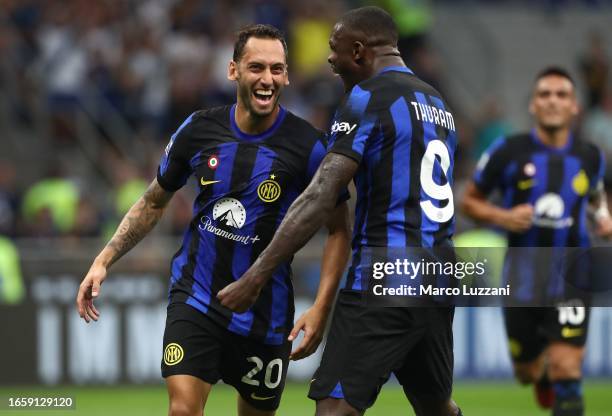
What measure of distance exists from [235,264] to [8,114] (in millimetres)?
10585

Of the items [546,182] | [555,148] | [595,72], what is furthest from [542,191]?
[595,72]

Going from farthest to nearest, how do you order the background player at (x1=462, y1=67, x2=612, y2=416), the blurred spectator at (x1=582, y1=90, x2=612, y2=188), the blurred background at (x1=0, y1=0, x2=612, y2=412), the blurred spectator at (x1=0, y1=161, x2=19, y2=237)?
the blurred spectator at (x1=582, y1=90, x2=612, y2=188) < the blurred spectator at (x1=0, y1=161, x2=19, y2=237) < the blurred background at (x1=0, y1=0, x2=612, y2=412) < the background player at (x1=462, y1=67, x2=612, y2=416)

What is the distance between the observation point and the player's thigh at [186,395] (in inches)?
256

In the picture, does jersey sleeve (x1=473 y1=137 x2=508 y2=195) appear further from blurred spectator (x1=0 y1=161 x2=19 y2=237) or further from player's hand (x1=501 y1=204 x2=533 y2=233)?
blurred spectator (x1=0 y1=161 x2=19 y2=237)

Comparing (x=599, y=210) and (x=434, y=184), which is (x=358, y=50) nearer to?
(x=434, y=184)

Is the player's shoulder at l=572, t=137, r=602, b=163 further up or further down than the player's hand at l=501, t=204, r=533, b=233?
further up

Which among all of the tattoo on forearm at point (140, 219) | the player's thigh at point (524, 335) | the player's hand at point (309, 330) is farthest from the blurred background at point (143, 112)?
the player's hand at point (309, 330)

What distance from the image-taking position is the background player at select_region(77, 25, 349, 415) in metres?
6.73

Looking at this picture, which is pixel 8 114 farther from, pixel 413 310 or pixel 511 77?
pixel 413 310

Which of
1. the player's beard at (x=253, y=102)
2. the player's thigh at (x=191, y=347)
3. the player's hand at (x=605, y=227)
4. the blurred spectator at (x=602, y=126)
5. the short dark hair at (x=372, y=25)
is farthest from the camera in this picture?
the blurred spectator at (x=602, y=126)

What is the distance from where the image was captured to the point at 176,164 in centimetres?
701

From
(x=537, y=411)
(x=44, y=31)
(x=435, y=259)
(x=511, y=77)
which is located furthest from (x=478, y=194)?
(x=511, y=77)

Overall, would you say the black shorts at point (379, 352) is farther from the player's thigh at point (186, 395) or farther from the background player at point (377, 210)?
the player's thigh at point (186, 395)

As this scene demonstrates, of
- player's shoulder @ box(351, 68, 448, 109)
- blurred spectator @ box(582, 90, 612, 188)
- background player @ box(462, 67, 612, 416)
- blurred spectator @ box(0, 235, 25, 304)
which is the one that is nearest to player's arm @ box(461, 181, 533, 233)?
background player @ box(462, 67, 612, 416)
